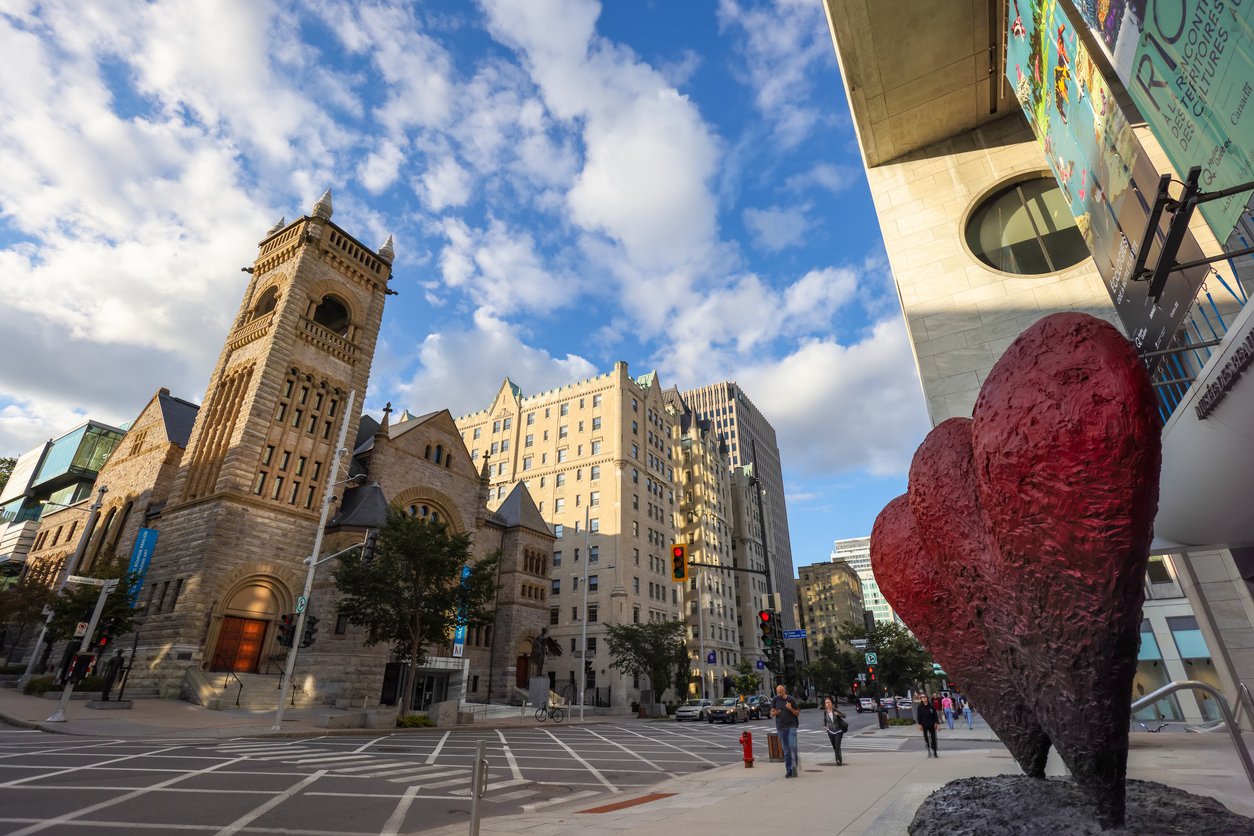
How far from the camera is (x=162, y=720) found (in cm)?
2081

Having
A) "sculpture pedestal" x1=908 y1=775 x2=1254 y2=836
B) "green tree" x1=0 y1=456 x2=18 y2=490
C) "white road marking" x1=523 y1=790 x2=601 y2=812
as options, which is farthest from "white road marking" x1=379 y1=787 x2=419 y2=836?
"green tree" x1=0 y1=456 x2=18 y2=490

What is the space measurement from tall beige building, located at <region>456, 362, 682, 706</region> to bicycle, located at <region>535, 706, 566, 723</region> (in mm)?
15468

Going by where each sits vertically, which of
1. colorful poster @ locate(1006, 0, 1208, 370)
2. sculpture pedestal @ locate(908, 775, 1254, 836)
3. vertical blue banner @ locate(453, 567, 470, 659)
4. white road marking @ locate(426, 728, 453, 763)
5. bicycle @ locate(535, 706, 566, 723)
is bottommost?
white road marking @ locate(426, 728, 453, 763)

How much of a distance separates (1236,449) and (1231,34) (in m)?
5.83

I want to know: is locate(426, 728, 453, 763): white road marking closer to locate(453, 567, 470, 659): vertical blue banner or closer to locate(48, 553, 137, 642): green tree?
locate(453, 567, 470, 659): vertical blue banner

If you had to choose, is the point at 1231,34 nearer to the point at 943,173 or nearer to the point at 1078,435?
the point at 1078,435

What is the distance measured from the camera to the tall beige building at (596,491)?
53656 mm

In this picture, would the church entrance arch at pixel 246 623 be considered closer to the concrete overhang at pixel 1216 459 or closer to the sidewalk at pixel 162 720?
the sidewalk at pixel 162 720

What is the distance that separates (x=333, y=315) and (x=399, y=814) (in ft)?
137

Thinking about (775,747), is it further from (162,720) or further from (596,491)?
(596,491)

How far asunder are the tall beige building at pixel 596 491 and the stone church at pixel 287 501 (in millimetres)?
8037

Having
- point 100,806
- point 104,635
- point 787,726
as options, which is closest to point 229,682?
point 104,635

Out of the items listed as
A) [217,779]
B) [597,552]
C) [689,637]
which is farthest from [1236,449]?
[689,637]

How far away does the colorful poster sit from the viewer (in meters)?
11.0
